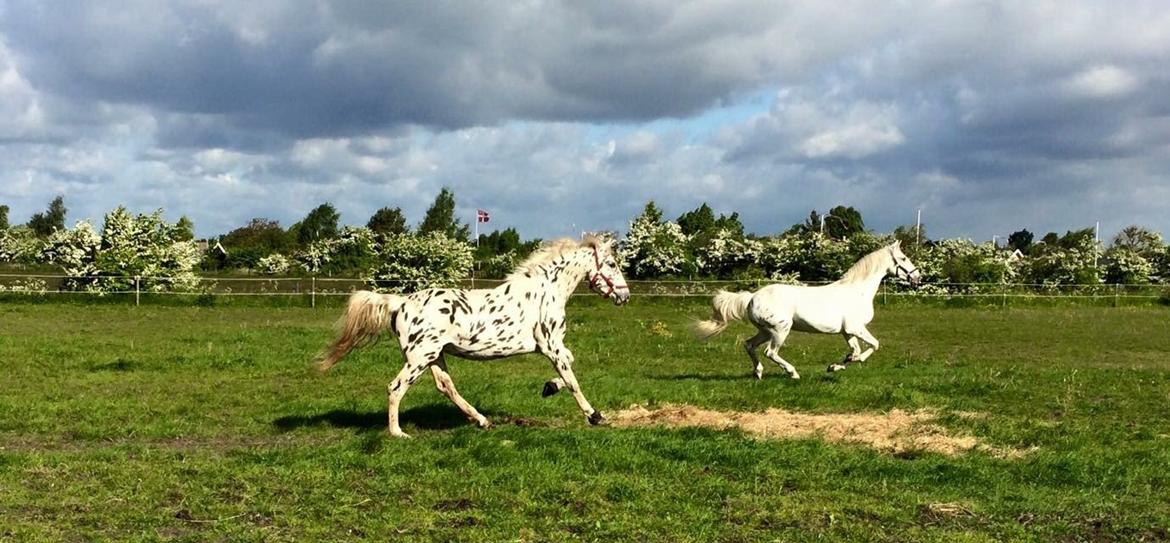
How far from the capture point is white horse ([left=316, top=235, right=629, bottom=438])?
31.2 feet

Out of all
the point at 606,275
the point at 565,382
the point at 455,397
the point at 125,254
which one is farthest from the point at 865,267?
the point at 125,254

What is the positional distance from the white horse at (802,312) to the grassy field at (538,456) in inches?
24.0

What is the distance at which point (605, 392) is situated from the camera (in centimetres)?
1257

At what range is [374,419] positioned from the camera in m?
10.9

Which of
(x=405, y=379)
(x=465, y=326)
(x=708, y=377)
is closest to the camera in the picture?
(x=405, y=379)

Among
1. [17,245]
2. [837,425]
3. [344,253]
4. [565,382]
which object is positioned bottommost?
[837,425]

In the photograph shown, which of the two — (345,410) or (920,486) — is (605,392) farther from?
(920,486)

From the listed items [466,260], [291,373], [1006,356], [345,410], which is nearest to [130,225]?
[466,260]

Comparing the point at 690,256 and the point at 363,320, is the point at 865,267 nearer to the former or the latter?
the point at 363,320

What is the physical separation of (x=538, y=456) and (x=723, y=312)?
25.1 ft

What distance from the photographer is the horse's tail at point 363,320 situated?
31.7ft

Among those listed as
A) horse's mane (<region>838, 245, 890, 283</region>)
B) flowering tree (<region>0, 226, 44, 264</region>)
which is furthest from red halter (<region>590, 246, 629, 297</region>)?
flowering tree (<region>0, 226, 44, 264</region>)

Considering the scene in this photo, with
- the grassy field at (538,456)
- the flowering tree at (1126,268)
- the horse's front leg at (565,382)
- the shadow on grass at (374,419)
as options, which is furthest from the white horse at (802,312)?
the flowering tree at (1126,268)

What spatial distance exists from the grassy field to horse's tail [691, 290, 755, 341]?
79 cm
